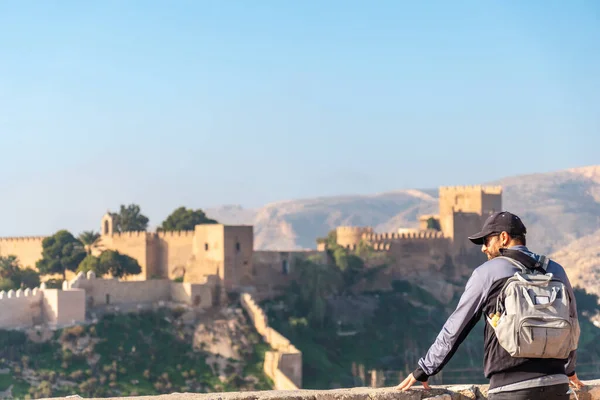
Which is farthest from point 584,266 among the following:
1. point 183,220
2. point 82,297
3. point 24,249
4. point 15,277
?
point 82,297

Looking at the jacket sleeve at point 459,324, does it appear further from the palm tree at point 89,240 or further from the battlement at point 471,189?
the battlement at point 471,189

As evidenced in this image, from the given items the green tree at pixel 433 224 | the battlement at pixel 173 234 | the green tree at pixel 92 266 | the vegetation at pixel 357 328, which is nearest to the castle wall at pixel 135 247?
the battlement at pixel 173 234

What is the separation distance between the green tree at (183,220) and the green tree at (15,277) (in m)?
5.71

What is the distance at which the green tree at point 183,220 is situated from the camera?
155 feet

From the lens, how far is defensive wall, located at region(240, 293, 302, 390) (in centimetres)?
3766

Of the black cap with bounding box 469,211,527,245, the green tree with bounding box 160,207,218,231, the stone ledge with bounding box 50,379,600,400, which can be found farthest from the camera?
the green tree with bounding box 160,207,218,231

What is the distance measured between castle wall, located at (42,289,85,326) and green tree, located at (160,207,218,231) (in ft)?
29.7

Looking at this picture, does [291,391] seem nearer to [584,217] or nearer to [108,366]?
[108,366]

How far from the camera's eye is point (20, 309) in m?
37.6

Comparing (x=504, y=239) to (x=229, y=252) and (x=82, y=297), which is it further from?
A: (x=229, y=252)

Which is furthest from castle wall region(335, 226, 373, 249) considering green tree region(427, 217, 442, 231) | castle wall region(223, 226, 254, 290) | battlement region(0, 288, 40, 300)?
battlement region(0, 288, 40, 300)

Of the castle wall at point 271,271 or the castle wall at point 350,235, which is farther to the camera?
the castle wall at point 350,235

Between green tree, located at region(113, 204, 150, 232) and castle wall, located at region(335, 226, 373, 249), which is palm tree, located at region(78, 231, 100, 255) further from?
castle wall, located at region(335, 226, 373, 249)

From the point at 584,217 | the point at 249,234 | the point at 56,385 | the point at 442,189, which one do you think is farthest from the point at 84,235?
the point at 584,217
